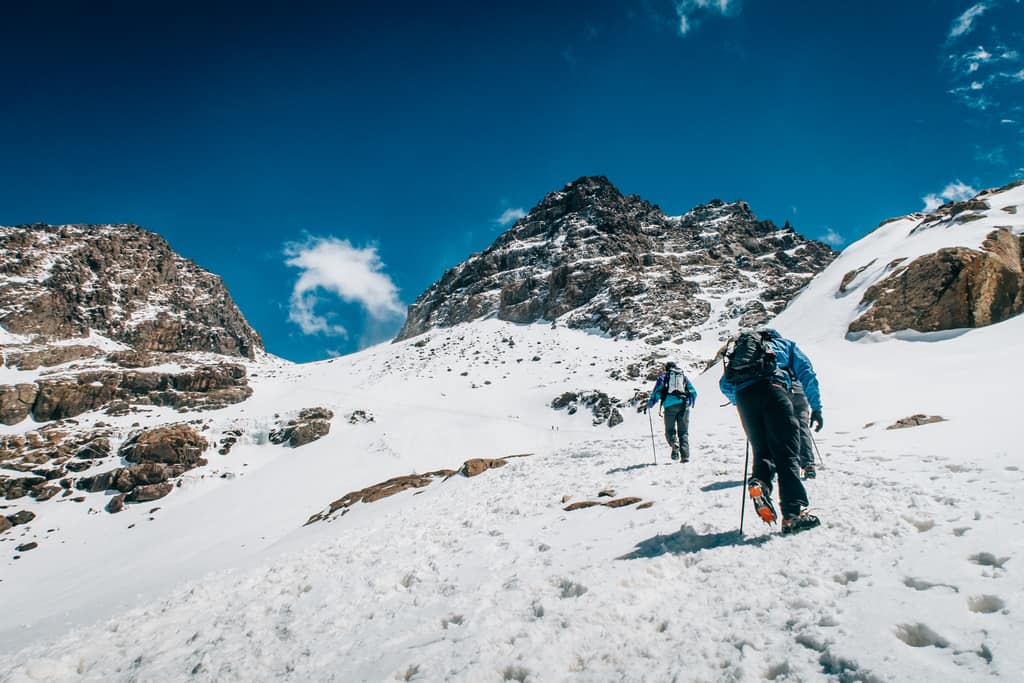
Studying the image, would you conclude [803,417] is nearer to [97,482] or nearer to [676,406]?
[676,406]

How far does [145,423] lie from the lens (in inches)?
1547

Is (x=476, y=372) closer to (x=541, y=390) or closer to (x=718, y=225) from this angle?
(x=541, y=390)

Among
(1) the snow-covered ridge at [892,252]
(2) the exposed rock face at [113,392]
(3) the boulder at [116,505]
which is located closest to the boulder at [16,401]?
(2) the exposed rock face at [113,392]

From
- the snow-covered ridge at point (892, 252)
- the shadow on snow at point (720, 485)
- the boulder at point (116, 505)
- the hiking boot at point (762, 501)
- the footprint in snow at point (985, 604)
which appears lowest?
the boulder at point (116, 505)

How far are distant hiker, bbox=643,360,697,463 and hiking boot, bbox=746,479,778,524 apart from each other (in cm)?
576

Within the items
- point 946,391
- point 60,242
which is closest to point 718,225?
point 946,391

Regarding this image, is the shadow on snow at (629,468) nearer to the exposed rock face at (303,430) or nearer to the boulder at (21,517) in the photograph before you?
the exposed rock face at (303,430)

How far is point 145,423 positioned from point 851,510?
164 feet

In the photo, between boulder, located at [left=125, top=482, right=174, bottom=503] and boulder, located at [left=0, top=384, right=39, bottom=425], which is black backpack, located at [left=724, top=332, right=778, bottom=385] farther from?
boulder, located at [left=0, top=384, right=39, bottom=425]

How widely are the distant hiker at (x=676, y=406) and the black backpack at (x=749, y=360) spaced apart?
531 centimetres

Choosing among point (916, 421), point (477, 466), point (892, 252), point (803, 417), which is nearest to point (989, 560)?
point (803, 417)

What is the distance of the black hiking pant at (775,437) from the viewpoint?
184 inches

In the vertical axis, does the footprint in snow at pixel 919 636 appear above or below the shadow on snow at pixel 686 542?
above

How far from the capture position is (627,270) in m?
81.9
